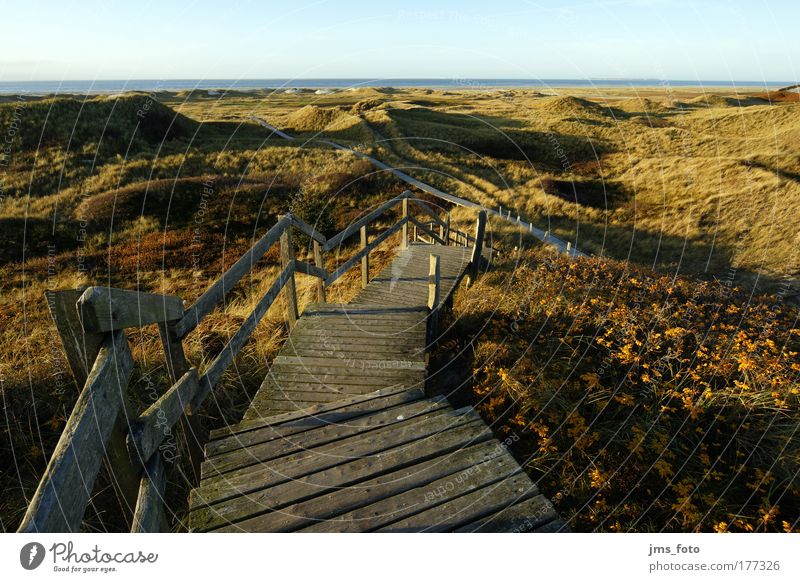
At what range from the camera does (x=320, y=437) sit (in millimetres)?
3363

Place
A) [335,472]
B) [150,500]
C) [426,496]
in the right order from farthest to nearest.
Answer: [335,472]
[426,496]
[150,500]

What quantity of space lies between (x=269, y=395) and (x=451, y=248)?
7.94m

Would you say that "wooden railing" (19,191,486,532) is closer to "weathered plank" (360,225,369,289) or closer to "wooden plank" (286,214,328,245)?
"wooden plank" (286,214,328,245)

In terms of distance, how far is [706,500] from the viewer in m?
3.74

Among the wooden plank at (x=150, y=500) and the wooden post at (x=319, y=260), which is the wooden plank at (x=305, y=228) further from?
the wooden plank at (x=150, y=500)

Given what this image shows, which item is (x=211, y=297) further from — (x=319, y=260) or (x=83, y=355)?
(x=319, y=260)

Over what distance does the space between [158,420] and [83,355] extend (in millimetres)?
684

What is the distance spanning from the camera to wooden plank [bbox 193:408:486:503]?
290 centimetres

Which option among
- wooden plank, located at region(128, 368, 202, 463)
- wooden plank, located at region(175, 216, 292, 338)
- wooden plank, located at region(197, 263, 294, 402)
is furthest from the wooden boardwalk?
wooden plank, located at region(175, 216, 292, 338)

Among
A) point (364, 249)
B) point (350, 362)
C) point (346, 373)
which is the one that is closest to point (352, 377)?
point (346, 373)

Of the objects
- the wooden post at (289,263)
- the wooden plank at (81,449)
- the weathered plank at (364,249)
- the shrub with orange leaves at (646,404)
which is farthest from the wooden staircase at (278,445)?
the weathered plank at (364,249)

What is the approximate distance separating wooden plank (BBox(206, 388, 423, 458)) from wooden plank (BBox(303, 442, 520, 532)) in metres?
0.86

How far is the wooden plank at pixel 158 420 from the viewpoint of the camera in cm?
216
